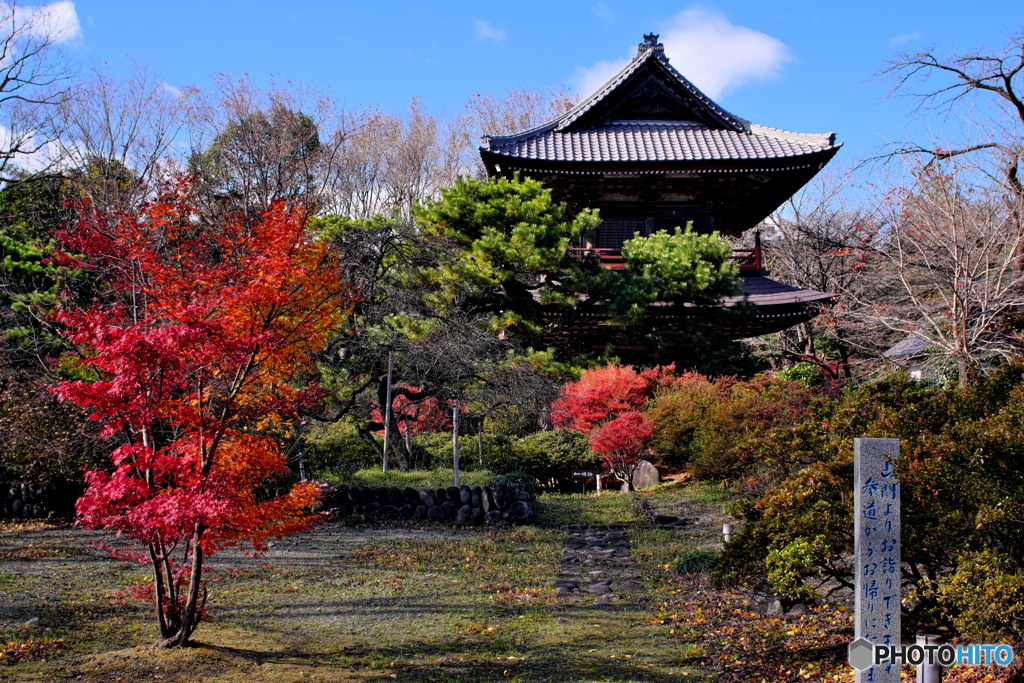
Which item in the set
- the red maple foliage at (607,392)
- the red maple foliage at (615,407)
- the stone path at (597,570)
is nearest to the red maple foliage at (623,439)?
the red maple foliage at (615,407)

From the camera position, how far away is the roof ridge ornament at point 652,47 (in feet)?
63.5

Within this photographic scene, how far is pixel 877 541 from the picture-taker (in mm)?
4629

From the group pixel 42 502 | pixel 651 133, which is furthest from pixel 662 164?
pixel 42 502

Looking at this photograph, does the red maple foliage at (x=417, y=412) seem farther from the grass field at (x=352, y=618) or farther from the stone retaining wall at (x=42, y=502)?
the stone retaining wall at (x=42, y=502)

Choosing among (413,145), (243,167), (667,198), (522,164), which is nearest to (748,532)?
(522,164)

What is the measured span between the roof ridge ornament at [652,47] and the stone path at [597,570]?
12.7m

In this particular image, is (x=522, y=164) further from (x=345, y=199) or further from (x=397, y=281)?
(x=345, y=199)

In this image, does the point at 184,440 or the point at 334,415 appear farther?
the point at 334,415

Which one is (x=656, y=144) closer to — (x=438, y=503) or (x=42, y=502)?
(x=438, y=503)

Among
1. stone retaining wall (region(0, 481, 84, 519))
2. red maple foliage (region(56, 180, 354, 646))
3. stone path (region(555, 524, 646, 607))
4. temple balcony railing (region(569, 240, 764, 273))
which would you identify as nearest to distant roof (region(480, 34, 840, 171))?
temple balcony railing (region(569, 240, 764, 273))

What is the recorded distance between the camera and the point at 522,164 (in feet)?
59.4

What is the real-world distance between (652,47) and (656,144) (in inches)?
102

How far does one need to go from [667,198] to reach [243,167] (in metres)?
13.1

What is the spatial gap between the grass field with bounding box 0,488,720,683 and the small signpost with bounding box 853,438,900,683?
1.57m
